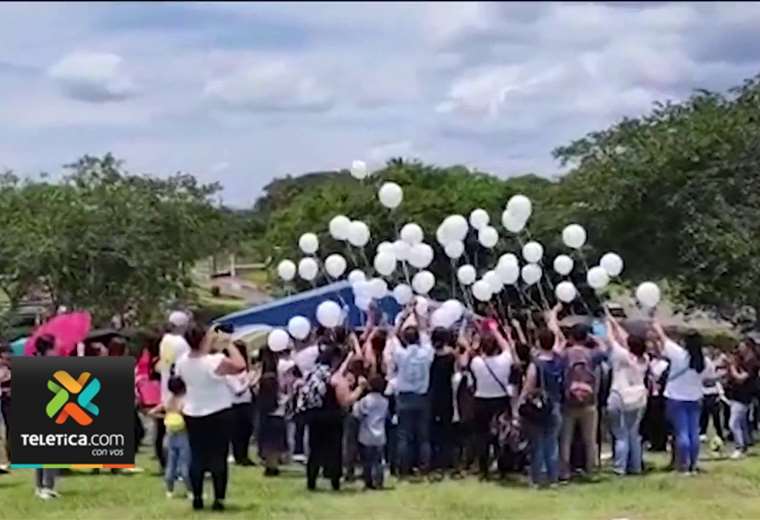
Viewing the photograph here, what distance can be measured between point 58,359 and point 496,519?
148 inches

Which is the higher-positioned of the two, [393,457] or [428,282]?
[428,282]

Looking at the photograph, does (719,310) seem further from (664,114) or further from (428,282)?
(428,282)

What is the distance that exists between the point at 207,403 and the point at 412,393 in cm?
248

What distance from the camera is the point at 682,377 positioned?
1186 centimetres

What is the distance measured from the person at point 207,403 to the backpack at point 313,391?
113 centimetres

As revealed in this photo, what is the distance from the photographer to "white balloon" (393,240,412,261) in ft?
46.4

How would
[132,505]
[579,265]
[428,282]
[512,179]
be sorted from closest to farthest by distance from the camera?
[132,505] < [428,282] < [579,265] < [512,179]

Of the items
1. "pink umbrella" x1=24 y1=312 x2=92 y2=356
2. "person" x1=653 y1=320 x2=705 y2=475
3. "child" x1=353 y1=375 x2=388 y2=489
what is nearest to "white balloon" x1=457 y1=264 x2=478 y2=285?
"person" x1=653 y1=320 x2=705 y2=475

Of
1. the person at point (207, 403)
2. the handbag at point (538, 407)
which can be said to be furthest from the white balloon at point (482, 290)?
the person at point (207, 403)

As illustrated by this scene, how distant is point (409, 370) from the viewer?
11695 mm

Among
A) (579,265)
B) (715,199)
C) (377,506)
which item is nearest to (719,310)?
(715,199)

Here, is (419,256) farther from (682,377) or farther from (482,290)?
(682,377)

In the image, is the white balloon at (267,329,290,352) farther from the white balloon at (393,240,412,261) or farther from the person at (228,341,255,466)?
the white balloon at (393,240,412,261)

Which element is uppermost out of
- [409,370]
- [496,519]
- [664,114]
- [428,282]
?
[664,114]
